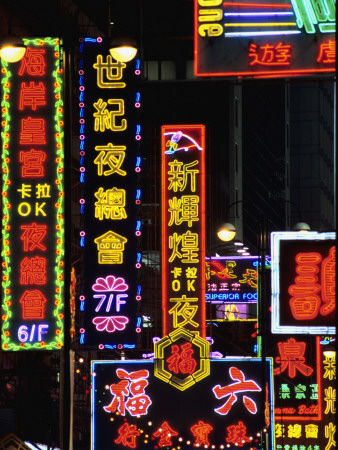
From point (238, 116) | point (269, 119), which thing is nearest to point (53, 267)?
point (238, 116)

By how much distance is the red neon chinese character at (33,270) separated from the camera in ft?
79.5

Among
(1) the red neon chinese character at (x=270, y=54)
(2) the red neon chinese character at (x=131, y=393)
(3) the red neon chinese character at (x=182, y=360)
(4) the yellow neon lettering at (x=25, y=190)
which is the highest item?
(1) the red neon chinese character at (x=270, y=54)

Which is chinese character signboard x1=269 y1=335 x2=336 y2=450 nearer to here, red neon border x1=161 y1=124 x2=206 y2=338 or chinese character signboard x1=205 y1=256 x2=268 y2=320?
chinese character signboard x1=205 y1=256 x2=268 y2=320

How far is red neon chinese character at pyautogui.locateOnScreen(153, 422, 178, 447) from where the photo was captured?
81.7ft

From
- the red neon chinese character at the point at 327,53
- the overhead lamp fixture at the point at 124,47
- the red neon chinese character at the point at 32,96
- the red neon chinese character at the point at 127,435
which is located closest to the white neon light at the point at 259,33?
the red neon chinese character at the point at 327,53

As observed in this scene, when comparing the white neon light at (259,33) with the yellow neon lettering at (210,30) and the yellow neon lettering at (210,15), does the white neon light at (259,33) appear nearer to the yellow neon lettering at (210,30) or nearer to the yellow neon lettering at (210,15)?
the yellow neon lettering at (210,30)

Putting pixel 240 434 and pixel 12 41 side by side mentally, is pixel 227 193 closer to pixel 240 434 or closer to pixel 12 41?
pixel 240 434

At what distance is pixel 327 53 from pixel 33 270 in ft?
33.6

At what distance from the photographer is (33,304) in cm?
2425

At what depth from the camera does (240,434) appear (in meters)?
25.2

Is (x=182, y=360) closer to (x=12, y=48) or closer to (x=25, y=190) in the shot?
(x=25, y=190)

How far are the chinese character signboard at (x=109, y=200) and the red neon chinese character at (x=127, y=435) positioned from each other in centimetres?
175

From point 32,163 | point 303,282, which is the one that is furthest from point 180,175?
point 303,282

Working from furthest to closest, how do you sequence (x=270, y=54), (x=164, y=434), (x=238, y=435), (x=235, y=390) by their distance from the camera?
(x=235, y=390), (x=238, y=435), (x=164, y=434), (x=270, y=54)
